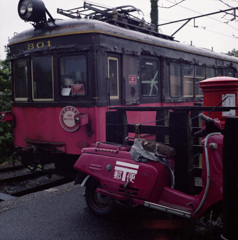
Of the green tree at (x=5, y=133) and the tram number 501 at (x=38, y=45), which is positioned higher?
the tram number 501 at (x=38, y=45)

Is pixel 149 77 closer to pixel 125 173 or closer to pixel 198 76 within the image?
pixel 198 76

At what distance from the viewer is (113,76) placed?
646 cm

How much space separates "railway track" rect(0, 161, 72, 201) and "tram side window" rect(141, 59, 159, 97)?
2.74 meters

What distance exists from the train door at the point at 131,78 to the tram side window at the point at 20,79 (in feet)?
7.31

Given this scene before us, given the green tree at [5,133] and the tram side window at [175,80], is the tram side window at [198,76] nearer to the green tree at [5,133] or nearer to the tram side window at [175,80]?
the tram side window at [175,80]

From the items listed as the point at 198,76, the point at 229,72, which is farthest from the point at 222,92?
the point at 229,72

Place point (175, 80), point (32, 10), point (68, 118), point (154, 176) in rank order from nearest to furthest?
point (154, 176) < point (68, 118) < point (32, 10) < point (175, 80)

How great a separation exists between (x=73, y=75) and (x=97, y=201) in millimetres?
2868

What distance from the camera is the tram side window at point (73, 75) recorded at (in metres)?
6.16

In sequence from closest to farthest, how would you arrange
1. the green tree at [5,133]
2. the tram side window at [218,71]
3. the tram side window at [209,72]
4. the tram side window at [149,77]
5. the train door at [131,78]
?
the train door at [131,78]
the tram side window at [149,77]
the green tree at [5,133]
the tram side window at [209,72]
the tram side window at [218,71]

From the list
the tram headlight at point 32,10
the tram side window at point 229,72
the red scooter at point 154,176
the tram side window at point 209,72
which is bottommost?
the red scooter at point 154,176

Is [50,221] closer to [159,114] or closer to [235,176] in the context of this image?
[159,114]

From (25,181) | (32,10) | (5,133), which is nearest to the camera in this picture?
(32,10)

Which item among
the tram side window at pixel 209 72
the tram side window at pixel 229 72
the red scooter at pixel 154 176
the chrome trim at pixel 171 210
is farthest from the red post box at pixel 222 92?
the tram side window at pixel 229 72
